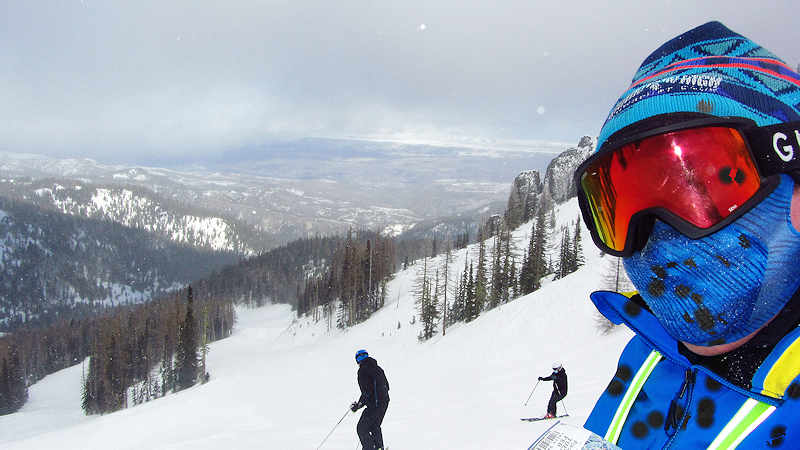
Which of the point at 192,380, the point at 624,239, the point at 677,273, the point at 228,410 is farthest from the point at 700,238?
the point at 192,380

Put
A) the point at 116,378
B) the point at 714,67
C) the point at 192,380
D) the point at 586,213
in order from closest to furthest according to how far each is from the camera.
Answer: the point at 714,67 → the point at 586,213 → the point at 192,380 → the point at 116,378

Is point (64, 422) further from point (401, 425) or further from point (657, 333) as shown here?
point (657, 333)

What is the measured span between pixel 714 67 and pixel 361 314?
62.7 meters

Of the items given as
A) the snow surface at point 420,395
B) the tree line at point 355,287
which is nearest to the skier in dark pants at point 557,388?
the snow surface at point 420,395

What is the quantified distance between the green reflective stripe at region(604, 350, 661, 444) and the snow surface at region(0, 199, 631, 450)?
27.1 feet

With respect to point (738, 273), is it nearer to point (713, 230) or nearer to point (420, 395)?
point (713, 230)

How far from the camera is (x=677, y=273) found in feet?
3.42

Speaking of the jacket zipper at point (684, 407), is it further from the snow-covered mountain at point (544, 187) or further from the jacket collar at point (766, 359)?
the snow-covered mountain at point (544, 187)

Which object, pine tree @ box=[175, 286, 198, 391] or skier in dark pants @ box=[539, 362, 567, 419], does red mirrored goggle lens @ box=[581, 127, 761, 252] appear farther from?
pine tree @ box=[175, 286, 198, 391]

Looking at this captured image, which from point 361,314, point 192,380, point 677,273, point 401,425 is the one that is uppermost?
point 677,273

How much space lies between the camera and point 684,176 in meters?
1.08

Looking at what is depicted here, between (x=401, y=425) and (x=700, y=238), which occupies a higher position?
(x=700, y=238)

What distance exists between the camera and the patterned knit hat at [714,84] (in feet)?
3.41

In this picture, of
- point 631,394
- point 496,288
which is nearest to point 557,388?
point 631,394
